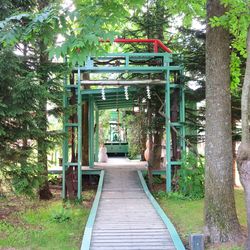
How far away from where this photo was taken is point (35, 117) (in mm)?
8477

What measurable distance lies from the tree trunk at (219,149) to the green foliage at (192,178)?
3.94 metres

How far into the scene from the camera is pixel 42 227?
309 inches

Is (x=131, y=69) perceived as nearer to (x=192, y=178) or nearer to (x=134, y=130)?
(x=192, y=178)

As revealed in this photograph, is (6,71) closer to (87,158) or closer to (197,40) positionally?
(197,40)

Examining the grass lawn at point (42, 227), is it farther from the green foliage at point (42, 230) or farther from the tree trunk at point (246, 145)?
the tree trunk at point (246, 145)

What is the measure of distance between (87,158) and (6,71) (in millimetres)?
7314

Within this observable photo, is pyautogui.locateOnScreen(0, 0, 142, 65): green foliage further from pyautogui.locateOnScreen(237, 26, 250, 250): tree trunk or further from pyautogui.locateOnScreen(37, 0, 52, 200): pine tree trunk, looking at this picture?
pyautogui.locateOnScreen(37, 0, 52, 200): pine tree trunk

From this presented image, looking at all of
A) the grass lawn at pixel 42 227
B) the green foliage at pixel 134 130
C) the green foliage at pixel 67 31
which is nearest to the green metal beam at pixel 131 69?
the green foliage at pixel 134 130

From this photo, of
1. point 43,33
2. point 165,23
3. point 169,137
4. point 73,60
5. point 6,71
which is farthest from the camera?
point 165,23

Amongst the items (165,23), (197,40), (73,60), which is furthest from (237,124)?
(73,60)

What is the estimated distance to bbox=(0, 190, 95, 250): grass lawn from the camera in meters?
6.70

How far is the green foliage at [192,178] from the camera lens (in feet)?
34.9

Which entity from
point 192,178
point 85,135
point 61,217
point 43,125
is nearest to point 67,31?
point 43,125

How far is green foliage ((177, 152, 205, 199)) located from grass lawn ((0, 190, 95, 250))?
2.84 metres
